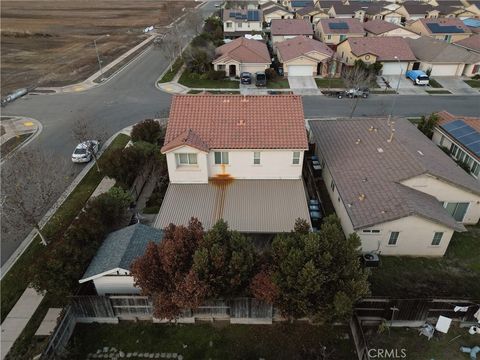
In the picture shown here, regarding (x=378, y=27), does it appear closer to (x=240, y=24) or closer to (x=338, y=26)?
(x=338, y=26)

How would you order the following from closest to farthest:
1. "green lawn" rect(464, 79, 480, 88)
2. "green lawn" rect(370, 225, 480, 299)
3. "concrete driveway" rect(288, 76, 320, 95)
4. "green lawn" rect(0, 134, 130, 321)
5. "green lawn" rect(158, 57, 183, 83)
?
"green lawn" rect(0, 134, 130, 321) → "green lawn" rect(370, 225, 480, 299) → "concrete driveway" rect(288, 76, 320, 95) → "green lawn" rect(464, 79, 480, 88) → "green lawn" rect(158, 57, 183, 83)

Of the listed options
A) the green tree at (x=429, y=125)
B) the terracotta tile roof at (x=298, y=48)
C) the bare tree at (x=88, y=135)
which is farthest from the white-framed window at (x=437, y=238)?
the terracotta tile roof at (x=298, y=48)

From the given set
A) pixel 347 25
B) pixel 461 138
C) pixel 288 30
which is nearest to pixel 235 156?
pixel 461 138

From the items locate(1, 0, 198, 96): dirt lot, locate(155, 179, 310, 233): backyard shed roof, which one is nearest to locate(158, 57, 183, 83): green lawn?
locate(1, 0, 198, 96): dirt lot

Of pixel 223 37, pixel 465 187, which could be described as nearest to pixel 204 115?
pixel 465 187

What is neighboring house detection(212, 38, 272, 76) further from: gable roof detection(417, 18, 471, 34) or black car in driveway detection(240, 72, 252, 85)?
gable roof detection(417, 18, 471, 34)
